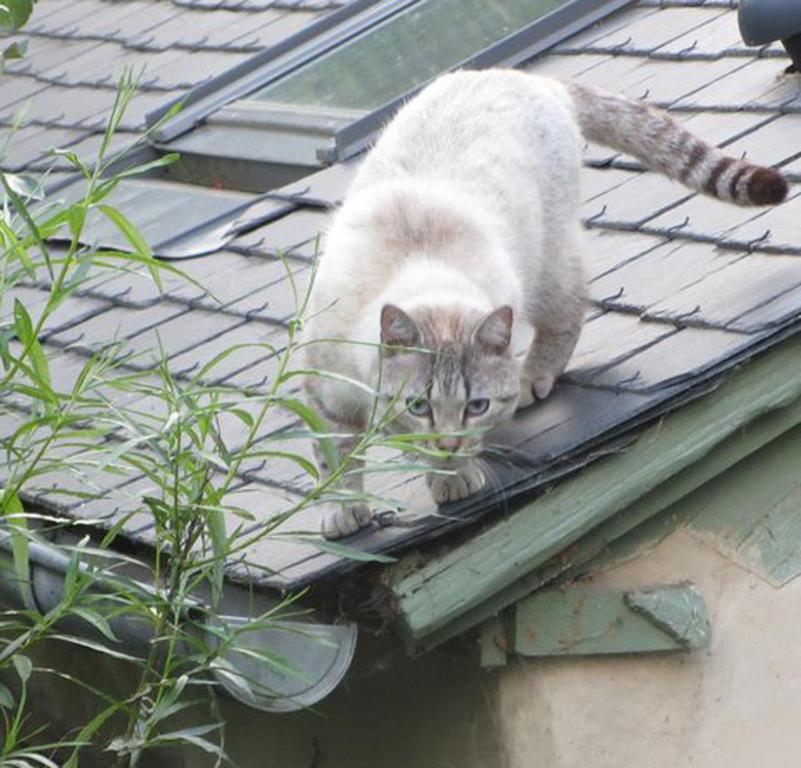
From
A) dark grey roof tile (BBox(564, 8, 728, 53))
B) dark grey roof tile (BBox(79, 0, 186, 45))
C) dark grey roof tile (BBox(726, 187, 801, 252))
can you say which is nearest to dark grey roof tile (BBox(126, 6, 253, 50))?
dark grey roof tile (BBox(79, 0, 186, 45))

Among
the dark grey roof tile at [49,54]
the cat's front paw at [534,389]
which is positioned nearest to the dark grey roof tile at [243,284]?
the cat's front paw at [534,389]

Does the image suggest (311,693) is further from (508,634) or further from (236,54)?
(236,54)

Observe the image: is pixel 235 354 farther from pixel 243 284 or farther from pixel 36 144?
pixel 36 144

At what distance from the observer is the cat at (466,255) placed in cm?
346

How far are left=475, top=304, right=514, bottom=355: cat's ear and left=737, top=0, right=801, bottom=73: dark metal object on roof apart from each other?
1.19 metres

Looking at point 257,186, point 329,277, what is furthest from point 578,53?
point 329,277

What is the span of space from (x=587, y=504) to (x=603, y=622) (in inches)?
13.1

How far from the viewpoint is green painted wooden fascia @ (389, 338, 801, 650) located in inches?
129

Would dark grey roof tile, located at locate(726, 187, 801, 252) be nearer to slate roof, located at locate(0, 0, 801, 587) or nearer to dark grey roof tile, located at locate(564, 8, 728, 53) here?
slate roof, located at locate(0, 0, 801, 587)

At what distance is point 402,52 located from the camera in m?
5.49

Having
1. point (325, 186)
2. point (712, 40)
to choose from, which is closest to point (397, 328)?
point (325, 186)

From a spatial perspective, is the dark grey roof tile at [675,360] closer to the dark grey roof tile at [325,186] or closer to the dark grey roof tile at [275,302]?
the dark grey roof tile at [275,302]

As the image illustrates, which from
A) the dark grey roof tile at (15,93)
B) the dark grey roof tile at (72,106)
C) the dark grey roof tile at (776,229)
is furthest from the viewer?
the dark grey roof tile at (15,93)

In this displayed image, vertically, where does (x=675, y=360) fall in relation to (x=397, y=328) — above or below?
below
